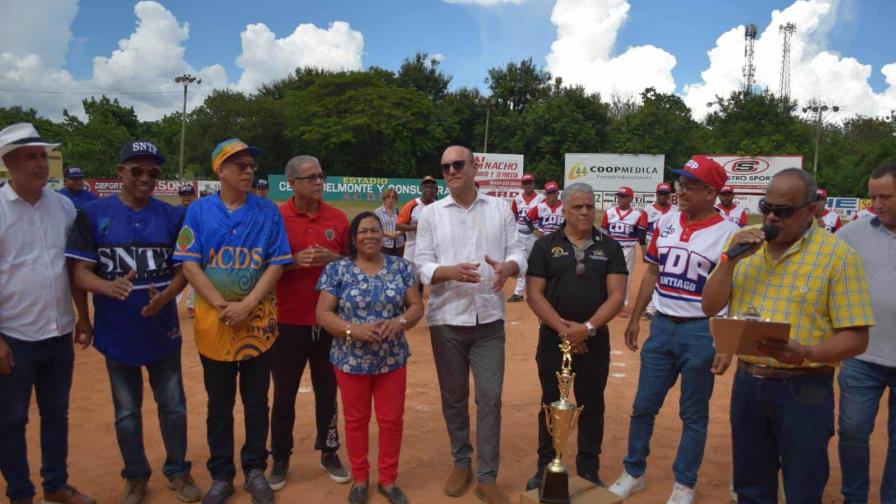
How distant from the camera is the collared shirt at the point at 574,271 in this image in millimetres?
3951

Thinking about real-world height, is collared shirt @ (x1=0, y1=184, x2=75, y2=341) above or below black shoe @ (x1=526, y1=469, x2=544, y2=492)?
above

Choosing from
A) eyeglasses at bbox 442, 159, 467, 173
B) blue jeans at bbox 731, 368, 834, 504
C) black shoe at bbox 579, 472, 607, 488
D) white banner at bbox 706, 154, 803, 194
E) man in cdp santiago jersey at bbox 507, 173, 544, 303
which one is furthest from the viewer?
white banner at bbox 706, 154, 803, 194

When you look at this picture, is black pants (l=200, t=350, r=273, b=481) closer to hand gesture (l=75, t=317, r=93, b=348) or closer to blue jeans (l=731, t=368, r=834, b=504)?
hand gesture (l=75, t=317, r=93, b=348)

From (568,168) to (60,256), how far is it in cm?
3446

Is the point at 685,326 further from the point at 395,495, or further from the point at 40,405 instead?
the point at 40,405

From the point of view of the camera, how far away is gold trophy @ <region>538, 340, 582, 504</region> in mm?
3348

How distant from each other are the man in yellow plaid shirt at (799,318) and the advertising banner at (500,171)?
108 ft

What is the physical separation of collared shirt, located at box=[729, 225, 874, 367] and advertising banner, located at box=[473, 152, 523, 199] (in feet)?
108

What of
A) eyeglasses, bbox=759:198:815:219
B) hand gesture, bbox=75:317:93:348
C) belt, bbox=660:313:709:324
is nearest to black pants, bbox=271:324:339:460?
hand gesture, bbox=75:317:93:348

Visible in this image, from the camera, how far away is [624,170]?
3597cm

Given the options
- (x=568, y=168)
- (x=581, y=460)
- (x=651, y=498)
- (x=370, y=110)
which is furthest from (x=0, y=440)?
(x=370, y=110)

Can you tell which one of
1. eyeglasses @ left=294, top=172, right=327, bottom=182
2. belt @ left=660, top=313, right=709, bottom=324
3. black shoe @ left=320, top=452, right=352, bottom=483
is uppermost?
eyeglasses @ left=294, top=172, right=327, bottom=182

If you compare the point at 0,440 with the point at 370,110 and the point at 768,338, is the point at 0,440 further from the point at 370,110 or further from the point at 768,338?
the point at 370,110

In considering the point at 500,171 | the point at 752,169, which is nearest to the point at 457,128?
the point at 500,171
